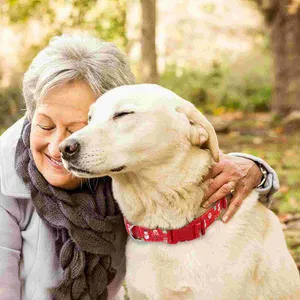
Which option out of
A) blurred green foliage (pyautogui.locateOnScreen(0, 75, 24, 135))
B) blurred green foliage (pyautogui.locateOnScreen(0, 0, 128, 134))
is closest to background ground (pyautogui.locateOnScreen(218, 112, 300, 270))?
blurred green foliage (pyautogui.locateOnScreen(0, 0, 128, 134))

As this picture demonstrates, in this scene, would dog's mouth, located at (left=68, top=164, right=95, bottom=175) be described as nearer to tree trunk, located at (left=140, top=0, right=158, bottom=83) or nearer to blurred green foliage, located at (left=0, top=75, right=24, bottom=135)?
tree trunk, located at (left=140, top=0, right=158, bottom=83)

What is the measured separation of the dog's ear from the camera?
8.13ft

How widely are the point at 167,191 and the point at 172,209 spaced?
0.08m

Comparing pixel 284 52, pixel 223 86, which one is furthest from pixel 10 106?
pixel 223 86

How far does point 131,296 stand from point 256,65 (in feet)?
39.2

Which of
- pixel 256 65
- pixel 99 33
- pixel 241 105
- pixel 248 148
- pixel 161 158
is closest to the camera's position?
pixel 161 158

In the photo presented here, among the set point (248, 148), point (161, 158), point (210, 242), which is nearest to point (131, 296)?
point (210, 242)

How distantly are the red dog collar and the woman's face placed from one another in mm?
391

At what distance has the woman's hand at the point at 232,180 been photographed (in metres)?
2.57

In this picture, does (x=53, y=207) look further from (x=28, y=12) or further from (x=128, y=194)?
(x=28, y=12)

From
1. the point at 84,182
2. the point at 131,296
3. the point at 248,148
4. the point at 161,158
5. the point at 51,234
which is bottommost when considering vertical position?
the point at 248,148

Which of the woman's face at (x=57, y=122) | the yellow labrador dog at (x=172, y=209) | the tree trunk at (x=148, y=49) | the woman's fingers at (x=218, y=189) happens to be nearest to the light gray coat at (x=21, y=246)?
the woman's face at (x=57, y=122)

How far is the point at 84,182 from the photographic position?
2.75 meters

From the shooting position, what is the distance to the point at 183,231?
2.51 metres
